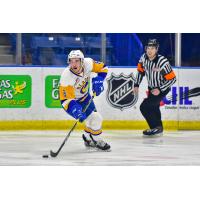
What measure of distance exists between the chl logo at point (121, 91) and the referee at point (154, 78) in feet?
0.53

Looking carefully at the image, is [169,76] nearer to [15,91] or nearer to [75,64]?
[15,91]

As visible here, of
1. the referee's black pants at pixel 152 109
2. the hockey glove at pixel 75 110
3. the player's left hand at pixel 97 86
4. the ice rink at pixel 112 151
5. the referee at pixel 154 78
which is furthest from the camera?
the referee at pixel 154 78

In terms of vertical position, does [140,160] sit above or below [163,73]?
below

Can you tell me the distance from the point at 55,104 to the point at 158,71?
160cm

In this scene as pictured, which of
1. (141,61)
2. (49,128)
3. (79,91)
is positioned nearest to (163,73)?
(141,61)

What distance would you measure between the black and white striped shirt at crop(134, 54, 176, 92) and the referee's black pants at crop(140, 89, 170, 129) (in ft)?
0.47

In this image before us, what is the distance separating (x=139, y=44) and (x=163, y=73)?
0.78 metres

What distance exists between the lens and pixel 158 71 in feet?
35.0

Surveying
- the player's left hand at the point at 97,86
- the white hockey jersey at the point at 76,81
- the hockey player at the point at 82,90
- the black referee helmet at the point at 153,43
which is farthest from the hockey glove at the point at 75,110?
the black referee helmet at the point at 153,43

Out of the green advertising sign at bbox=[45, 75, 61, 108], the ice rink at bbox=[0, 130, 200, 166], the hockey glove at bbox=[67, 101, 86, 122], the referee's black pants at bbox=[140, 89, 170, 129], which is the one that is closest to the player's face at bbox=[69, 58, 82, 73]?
the hockey glove at bbox=[67, 101, 86, 122]

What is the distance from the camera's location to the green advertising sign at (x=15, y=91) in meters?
10.8

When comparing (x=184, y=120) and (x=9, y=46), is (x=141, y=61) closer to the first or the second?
(x=184, y=120)

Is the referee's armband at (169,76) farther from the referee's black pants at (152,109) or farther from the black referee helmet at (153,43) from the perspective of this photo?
the black referee helmet at (153,43)

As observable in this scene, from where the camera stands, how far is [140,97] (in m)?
11.0
